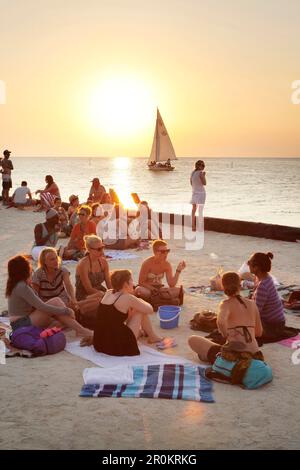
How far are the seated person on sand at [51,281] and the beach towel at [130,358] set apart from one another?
0.91 metres

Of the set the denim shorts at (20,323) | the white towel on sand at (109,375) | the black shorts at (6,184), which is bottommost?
the white towel on sand at (109,375)

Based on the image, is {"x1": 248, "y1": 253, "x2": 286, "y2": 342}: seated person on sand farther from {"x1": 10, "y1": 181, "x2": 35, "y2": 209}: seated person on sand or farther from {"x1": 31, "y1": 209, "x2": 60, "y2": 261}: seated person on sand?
{"x1": 10, "y1": 181, "x2": 35, "y2": 209}: seated person on sand

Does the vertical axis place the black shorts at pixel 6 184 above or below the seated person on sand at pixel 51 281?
above

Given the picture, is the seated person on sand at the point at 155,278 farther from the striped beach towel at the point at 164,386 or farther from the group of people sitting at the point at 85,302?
the striped beach towel at the point at 164,386

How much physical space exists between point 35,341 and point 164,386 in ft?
5.83

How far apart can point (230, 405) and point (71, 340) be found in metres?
2.61

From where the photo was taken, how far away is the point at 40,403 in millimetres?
5051

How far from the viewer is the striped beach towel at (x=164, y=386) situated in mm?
5215

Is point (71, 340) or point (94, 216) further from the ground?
point (94, 216)

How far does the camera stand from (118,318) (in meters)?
6.13

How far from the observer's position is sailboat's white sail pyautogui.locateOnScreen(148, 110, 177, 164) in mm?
71456

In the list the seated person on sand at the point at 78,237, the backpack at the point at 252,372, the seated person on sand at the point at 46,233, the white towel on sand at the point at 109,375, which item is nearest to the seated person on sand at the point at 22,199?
the seated person on sand at the point at 78,237
